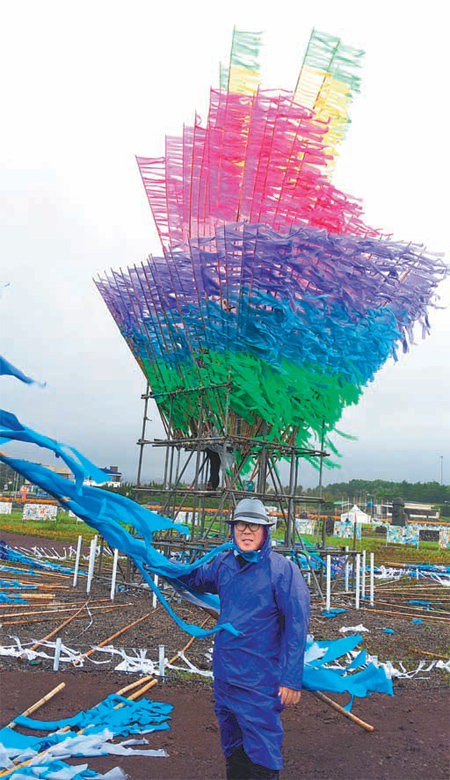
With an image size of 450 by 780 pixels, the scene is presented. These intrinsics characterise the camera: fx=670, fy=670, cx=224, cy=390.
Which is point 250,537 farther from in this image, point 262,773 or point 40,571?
point 40,571

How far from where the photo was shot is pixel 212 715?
6.20m

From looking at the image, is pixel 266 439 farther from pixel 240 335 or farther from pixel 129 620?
pixel 129 620

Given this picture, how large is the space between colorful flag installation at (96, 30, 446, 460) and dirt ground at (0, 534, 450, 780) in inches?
199

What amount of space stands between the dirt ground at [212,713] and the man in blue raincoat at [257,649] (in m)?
1.25

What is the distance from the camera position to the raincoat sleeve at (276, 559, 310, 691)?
3898 mm

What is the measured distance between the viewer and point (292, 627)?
392 cm

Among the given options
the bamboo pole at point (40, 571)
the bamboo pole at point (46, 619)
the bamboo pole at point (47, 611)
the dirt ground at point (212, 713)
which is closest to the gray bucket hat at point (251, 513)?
the dirt ground at point (212, 713)

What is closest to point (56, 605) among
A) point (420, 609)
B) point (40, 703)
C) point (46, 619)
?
point (46, 619)

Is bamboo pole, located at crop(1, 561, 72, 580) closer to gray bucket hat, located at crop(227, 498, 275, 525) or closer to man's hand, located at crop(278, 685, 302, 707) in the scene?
gray bucket hat, located at crop(227, 498, 275, 525)

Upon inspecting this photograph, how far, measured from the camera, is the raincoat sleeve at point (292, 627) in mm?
3898

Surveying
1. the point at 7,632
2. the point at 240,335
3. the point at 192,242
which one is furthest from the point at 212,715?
the point at 192,242

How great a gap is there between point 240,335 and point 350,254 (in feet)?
8.47

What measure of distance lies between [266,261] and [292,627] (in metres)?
9.16

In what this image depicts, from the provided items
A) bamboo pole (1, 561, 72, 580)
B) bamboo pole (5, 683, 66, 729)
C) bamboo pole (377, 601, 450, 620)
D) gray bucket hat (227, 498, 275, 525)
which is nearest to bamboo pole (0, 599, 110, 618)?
bamboo pole (1, 561, 72, 580)
